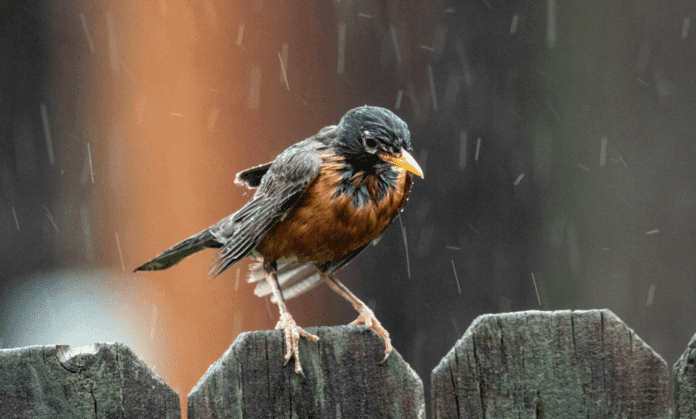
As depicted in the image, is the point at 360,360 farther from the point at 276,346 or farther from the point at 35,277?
the point at 35,277

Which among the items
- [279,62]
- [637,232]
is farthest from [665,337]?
[279,62]

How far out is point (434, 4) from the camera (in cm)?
463

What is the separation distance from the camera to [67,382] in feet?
6.07

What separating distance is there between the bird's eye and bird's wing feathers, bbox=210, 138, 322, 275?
195 mm

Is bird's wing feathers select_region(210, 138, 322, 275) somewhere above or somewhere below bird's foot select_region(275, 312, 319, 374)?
above

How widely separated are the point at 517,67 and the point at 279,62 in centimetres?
134

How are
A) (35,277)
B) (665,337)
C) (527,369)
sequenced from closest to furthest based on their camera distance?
(527,369) → (665,337) → (35,277)

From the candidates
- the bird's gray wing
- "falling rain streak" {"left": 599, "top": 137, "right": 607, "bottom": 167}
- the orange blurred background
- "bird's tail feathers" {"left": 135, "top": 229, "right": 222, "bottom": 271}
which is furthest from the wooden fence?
"falling rain streak" {"left": 599, "top": 137, "right": 607, "bottom": 167}

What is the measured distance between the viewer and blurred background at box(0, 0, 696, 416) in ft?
14.9

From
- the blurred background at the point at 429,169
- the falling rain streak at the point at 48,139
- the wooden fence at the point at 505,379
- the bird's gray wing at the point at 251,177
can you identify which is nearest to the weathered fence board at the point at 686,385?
the wooden fence at the point at 505,379

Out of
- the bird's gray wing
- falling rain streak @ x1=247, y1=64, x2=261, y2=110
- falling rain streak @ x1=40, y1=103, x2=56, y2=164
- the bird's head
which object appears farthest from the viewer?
falling rain streak @ x1=40, y1=103, x2=56, y2=164

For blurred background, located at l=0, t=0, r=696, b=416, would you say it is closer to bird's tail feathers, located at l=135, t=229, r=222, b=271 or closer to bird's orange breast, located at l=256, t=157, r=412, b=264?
bird's tail feathers, located at l=135, t=229, r=222, b=271

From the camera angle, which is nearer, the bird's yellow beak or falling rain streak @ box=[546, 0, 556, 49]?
the bird's yellow beak

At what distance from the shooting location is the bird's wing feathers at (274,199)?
290 cm
